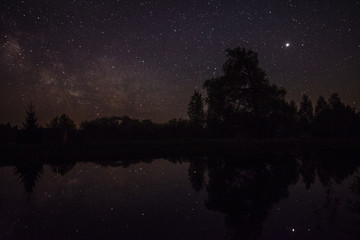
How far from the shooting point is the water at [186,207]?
5.02 metres

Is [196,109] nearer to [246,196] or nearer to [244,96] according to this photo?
[244,96]

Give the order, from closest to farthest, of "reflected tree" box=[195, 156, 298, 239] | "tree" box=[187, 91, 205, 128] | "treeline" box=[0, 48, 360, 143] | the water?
the water
"reflected tree" box=[195, 156, 298, 239]
"treeline" box=[0, 48, 360, 143]
"tree" box=[187, 91, 205, 128]

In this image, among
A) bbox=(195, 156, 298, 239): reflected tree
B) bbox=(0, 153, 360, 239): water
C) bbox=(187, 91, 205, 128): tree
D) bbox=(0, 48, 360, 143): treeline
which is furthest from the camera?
bbox=(187, 91, 205, 128): tree

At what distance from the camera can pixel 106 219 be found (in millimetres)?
5996

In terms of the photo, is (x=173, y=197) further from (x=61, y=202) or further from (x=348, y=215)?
(x=348, y=215)

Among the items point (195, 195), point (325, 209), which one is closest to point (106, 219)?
point (195, 195)

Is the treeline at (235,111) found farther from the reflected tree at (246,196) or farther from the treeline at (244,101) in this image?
the reflected tree at (246,196)

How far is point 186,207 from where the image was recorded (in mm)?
6895

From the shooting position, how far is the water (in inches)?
197

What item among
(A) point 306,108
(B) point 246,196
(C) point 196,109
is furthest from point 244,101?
(A) point 306,108

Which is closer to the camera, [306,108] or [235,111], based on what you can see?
[235,111]

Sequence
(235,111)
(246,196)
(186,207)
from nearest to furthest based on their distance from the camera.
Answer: (186,207)
(246,196)
(235,111)

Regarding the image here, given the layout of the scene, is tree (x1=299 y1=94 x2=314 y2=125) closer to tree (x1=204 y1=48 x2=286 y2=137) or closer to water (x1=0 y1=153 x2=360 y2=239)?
tree (x1=204 y1=48 x2=286 y2=137)

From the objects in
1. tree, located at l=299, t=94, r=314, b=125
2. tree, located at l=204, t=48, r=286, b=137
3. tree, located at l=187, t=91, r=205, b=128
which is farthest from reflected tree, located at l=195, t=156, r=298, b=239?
tree, located at l=299, t=94, r=314, b=125
